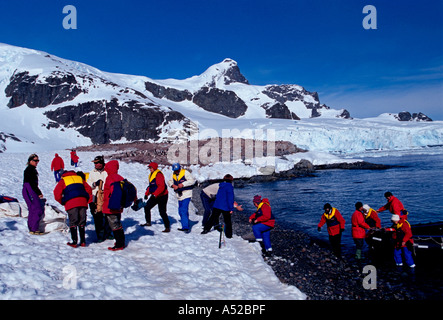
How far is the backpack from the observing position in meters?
6.84

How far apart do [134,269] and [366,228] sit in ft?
23.1

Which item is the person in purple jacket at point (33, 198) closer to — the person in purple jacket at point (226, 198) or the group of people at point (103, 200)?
the group of people at point (103, 200)

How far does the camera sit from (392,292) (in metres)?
7.05

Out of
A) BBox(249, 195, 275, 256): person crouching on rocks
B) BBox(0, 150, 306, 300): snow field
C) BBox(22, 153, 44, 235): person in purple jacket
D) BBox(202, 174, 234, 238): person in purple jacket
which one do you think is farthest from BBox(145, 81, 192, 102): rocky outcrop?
BBox(0, 150, 306, 300): snow field

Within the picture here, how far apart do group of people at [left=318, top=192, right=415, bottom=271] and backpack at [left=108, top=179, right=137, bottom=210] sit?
5725 mm

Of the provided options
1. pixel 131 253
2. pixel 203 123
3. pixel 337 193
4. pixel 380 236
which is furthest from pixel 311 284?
pixel 203 123

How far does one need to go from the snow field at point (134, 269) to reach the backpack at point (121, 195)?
109 centimetres

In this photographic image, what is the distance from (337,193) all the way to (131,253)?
19.6 m

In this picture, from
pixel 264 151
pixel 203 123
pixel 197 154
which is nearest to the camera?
pixel 197 154

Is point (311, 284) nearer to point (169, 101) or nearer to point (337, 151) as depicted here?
point (337, 151)

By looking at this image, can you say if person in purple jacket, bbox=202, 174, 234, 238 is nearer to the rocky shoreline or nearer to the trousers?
the trousers

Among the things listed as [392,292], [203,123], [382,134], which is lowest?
[392,292]

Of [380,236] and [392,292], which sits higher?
[380,236]

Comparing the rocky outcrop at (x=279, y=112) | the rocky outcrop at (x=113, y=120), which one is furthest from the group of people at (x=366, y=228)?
the rocky outcrop at (x=279, y=112)
